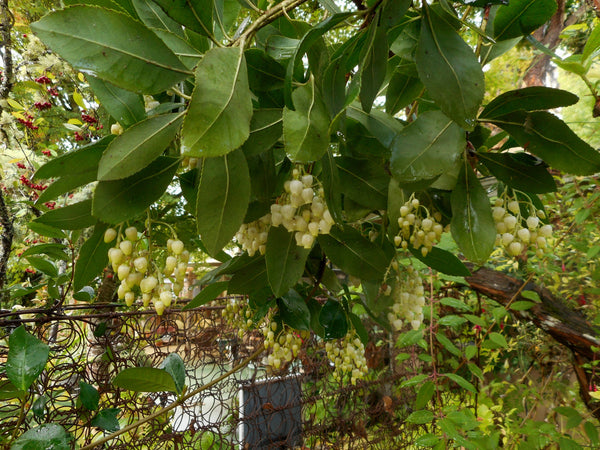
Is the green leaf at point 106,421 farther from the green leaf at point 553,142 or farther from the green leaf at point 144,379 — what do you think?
the green leaf at point 553,142

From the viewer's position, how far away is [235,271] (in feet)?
2.24

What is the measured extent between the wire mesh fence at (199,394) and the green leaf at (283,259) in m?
0.45

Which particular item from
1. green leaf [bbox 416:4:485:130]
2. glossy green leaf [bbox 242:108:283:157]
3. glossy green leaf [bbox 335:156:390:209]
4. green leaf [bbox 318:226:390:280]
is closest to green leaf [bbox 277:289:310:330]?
green leaf [bbox 318:226:390:280]

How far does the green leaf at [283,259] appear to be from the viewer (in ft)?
1.88

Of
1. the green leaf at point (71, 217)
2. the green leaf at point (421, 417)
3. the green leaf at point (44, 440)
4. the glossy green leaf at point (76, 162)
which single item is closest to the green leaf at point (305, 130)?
the glossy green leaf at point (76, 162)

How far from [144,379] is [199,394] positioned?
2.19 ft

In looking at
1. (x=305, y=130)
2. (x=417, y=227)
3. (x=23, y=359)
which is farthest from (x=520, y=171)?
(x=23, y=359)

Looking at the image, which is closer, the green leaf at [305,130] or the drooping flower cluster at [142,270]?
the green leaf at [305,130]

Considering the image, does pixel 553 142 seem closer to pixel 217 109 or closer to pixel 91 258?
pixel 217 109

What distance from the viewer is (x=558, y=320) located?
1489 mm

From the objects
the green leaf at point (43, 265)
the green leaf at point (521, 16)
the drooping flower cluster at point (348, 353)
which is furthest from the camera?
the drooping flower cluster at point (348, 353)

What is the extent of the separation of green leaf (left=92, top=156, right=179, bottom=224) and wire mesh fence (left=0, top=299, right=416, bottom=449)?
1.74ft

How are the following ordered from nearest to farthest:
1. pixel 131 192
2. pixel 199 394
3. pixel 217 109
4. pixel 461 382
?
pixel 217 109 → pixel 131 192 → pixel 461 382 → pixel 199 394

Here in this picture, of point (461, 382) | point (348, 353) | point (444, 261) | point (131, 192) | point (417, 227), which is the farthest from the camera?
point (461, 382)
